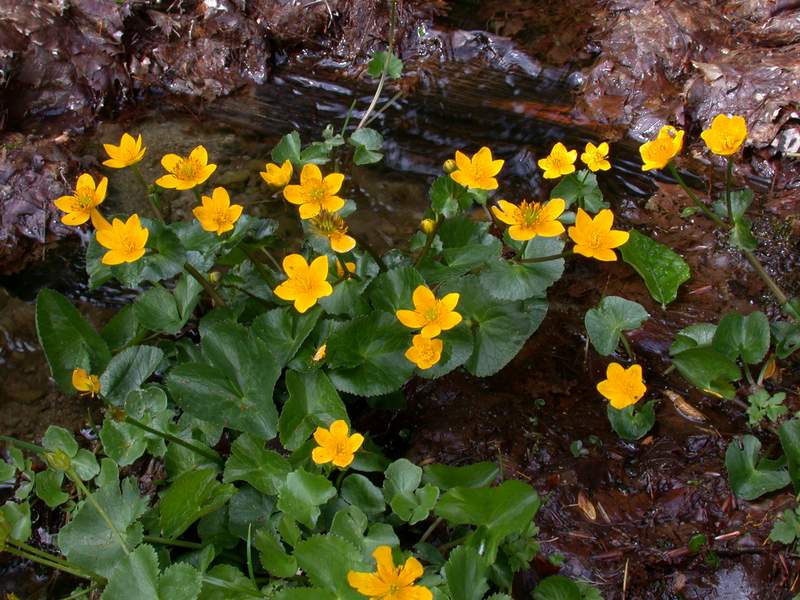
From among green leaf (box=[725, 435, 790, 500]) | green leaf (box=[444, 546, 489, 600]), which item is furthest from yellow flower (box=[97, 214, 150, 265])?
green leaf (box=[725, 435, 790, 500])

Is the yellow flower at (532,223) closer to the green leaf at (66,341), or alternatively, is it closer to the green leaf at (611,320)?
the green leaf at (611,320)

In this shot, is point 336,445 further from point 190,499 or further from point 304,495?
point 190,499

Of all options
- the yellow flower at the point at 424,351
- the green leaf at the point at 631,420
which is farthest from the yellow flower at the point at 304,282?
the green leaf at the point at 631,420

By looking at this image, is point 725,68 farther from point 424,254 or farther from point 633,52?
point 424,254

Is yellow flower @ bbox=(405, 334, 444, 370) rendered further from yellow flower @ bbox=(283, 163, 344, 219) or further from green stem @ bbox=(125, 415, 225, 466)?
green stem @ bbox=(125, 415, 225, 466)

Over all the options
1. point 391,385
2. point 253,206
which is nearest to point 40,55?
point 253,206

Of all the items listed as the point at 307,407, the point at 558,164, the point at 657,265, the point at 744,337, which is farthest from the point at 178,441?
the point at 657,265
